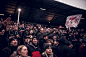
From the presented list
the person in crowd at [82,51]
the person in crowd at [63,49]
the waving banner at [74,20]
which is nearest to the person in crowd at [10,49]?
the person in crowd at [63,49]

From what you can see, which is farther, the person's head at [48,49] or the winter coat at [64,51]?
the winter coat at [64,51]

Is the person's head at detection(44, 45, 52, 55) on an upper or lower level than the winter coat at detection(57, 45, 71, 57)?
upper

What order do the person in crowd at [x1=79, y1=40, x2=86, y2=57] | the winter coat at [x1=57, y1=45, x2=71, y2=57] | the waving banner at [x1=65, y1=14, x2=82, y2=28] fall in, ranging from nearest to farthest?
1. the winter coat at [x1=57, y1=45, x2=71, y2=57]
2. the person in crowd at [x1=79, y1=40, x2=86, y2=57]
3. the waving banner at [x1=65, y1=14, x2=82, y2=28]

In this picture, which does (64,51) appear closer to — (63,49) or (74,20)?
(63,49)

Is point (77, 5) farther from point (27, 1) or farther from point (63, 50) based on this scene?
point (63, 50)

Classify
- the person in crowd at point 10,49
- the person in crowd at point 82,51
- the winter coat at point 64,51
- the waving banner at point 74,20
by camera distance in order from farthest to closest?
the waving banner at point 74,20 < the person in crowd at point 82,51 < the winter coat at point 64,51 < the person in crowd at point 10,49

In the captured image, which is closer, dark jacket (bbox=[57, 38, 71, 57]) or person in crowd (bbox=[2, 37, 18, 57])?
person in crowd (bbox=[2, 37, 18, 57])

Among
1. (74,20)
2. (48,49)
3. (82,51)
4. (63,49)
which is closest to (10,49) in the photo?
(48,49)

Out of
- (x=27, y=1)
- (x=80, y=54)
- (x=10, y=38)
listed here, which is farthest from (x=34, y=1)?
(x=80, y=54)

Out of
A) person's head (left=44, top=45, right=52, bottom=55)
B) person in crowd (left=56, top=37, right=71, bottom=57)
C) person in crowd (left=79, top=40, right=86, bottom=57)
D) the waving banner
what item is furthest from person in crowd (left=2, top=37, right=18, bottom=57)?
the waving banner

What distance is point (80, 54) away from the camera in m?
4.45

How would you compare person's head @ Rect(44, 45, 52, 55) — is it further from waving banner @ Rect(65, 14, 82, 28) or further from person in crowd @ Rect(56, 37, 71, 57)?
waving banner @ Rect(65, 14, 82, 28)

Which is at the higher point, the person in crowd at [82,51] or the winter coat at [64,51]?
the winter coat at [64,51]

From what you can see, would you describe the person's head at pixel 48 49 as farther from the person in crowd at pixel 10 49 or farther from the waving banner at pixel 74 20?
the waving banner at pixel 74 20
